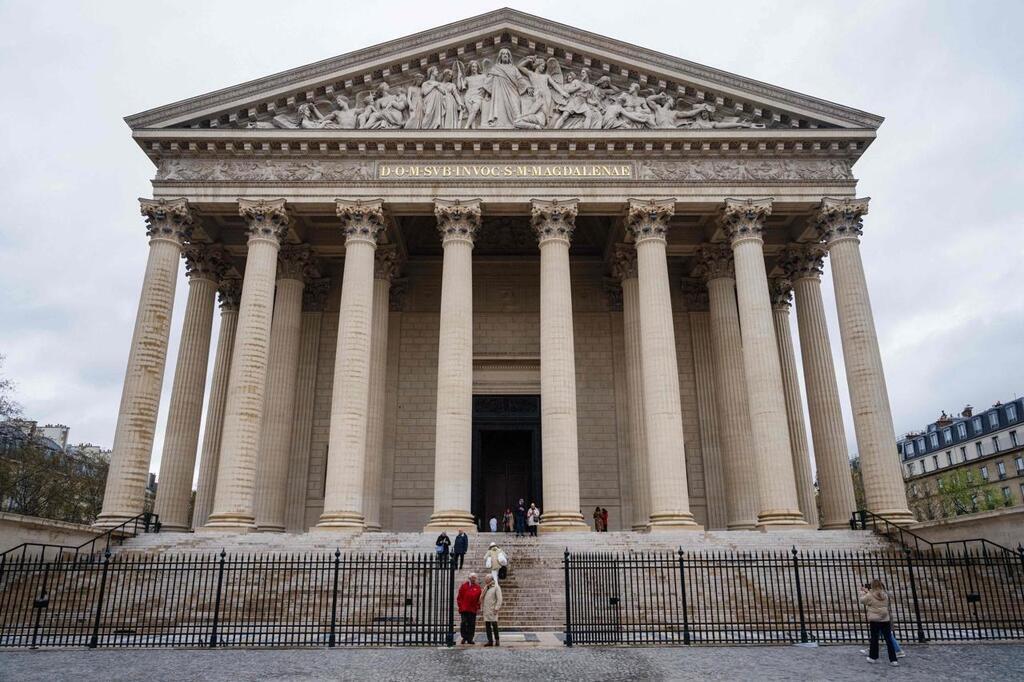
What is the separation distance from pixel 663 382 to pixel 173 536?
15330 mm

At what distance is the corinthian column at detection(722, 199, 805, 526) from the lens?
73.8ft

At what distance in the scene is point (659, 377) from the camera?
2364cm

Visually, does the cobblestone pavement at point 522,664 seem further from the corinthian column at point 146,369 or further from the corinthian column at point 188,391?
the corinthian column at point 188,391

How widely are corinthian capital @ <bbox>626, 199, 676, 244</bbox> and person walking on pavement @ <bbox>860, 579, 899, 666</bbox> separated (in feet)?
52.3

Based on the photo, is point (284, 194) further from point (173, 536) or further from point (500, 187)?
point (173, 536)

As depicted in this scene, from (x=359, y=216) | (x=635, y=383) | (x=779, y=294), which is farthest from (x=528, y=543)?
(x=779, y=294)

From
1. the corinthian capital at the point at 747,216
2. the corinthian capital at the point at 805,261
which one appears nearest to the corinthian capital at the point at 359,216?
the corinthian capital at the point at 747,216

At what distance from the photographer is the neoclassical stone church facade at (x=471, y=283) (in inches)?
914

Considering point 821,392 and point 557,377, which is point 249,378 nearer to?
point 557,377

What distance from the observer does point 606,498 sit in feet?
97.0

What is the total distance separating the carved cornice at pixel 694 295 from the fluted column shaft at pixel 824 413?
4291mm

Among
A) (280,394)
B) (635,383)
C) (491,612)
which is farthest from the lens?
(635,383)

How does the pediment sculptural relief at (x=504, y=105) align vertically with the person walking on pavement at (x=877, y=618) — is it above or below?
above

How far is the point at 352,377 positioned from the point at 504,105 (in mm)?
11307
